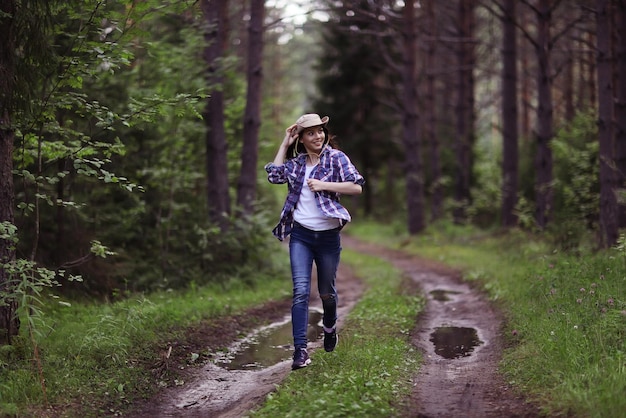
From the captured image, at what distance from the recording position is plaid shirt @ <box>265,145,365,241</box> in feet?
19.9

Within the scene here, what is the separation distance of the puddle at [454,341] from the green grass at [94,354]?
311 centimetres

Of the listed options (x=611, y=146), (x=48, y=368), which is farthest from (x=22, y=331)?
(x=611, y=146)

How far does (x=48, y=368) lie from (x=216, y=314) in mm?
3463

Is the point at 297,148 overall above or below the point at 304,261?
above

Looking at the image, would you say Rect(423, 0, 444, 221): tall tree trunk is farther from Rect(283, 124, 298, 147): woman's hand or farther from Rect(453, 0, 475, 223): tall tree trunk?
Rect(283, 124, 298, 147): woman's hand

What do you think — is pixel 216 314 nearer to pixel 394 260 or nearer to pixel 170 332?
pixel 170 332

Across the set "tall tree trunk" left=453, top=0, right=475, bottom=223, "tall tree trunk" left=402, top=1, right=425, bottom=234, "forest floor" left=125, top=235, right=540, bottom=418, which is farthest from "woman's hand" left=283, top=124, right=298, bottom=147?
"tall tree trunk" left=453, top=0, right=475, bottom=223

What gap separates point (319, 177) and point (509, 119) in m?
13.8

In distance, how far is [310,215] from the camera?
6.05m

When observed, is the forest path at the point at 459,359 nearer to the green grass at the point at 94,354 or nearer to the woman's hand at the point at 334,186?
the woman's hand at the point at 334,186

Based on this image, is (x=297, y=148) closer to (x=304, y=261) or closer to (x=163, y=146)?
(x=304, y=261)

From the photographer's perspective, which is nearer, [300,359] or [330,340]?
[300,359]

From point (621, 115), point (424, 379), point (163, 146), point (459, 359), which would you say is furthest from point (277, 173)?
point (621, 115)

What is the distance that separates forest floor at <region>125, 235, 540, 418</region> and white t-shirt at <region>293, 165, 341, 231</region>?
1.54m
